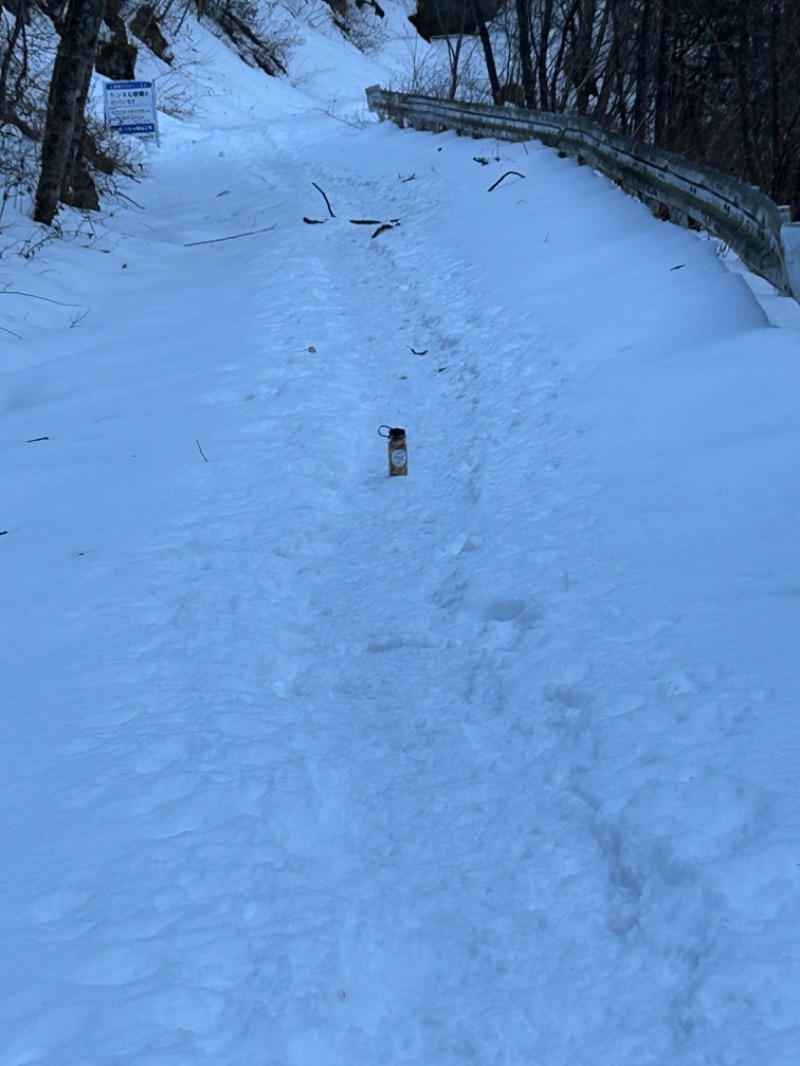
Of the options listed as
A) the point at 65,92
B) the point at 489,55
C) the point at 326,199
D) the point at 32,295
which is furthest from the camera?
the point at 489,55

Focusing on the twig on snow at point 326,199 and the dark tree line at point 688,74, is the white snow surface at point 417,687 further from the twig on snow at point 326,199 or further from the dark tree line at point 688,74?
the twig on snow at point 326,199

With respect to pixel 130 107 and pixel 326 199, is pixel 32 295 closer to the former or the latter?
pixel 326 199

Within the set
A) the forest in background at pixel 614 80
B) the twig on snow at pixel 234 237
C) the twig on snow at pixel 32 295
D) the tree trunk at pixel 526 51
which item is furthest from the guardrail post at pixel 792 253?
the tree trunk at pixel 526 51

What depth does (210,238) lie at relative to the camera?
12.4m

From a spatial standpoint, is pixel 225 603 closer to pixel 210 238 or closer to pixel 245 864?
pixel 245 864

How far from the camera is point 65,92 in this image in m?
10.5

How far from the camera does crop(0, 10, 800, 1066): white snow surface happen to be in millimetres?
2541

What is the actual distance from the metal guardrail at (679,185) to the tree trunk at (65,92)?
5.38 meters

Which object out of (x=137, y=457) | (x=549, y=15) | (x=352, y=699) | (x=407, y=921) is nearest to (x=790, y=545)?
(x=352, y=699)

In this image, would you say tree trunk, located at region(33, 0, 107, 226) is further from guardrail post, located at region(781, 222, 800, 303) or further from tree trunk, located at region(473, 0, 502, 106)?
tree trunk, located at region(473, 0, 502, 106)

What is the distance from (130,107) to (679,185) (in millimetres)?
11363

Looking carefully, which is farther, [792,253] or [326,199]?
[326,199]

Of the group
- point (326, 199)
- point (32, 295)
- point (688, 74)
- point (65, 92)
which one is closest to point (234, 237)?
point (326, 199)

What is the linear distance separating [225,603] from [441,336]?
3.95m
